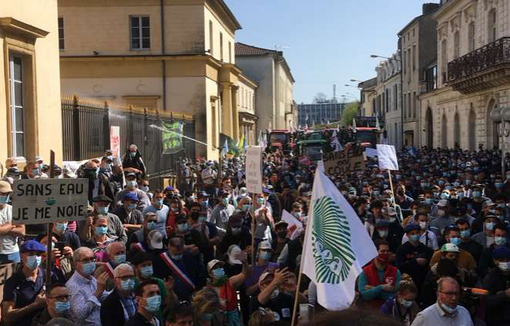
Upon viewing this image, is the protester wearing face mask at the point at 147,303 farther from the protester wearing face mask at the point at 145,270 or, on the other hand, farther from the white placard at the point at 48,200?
the white placard at the point at 48,200

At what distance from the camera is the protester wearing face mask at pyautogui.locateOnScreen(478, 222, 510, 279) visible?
8.16 m

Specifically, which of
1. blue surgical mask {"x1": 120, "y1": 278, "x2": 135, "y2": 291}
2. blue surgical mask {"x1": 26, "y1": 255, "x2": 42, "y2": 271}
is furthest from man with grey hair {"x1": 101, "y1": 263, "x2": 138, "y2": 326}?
blue surgical mask {"x1": 26, "y1": 255, "x2": 42, "y2": 271}

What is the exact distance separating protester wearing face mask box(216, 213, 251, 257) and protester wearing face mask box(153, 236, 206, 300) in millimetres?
1551

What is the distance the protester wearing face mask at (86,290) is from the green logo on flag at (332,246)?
2.06 m

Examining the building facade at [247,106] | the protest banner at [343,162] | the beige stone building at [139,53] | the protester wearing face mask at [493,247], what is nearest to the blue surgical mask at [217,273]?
the protester wearing face mask at [493,247]

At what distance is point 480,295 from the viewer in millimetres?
7301

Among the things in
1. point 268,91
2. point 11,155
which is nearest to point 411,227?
point 11,155

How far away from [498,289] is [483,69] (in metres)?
→ 26.8

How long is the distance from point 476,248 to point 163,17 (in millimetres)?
26846

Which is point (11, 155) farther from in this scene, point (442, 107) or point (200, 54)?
point (442, 107)

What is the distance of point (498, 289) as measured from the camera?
745 centimetres

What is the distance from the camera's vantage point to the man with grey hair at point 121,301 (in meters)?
5.96

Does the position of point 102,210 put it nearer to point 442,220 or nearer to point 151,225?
point 151,225

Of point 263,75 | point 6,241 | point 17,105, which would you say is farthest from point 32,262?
point 263,75
